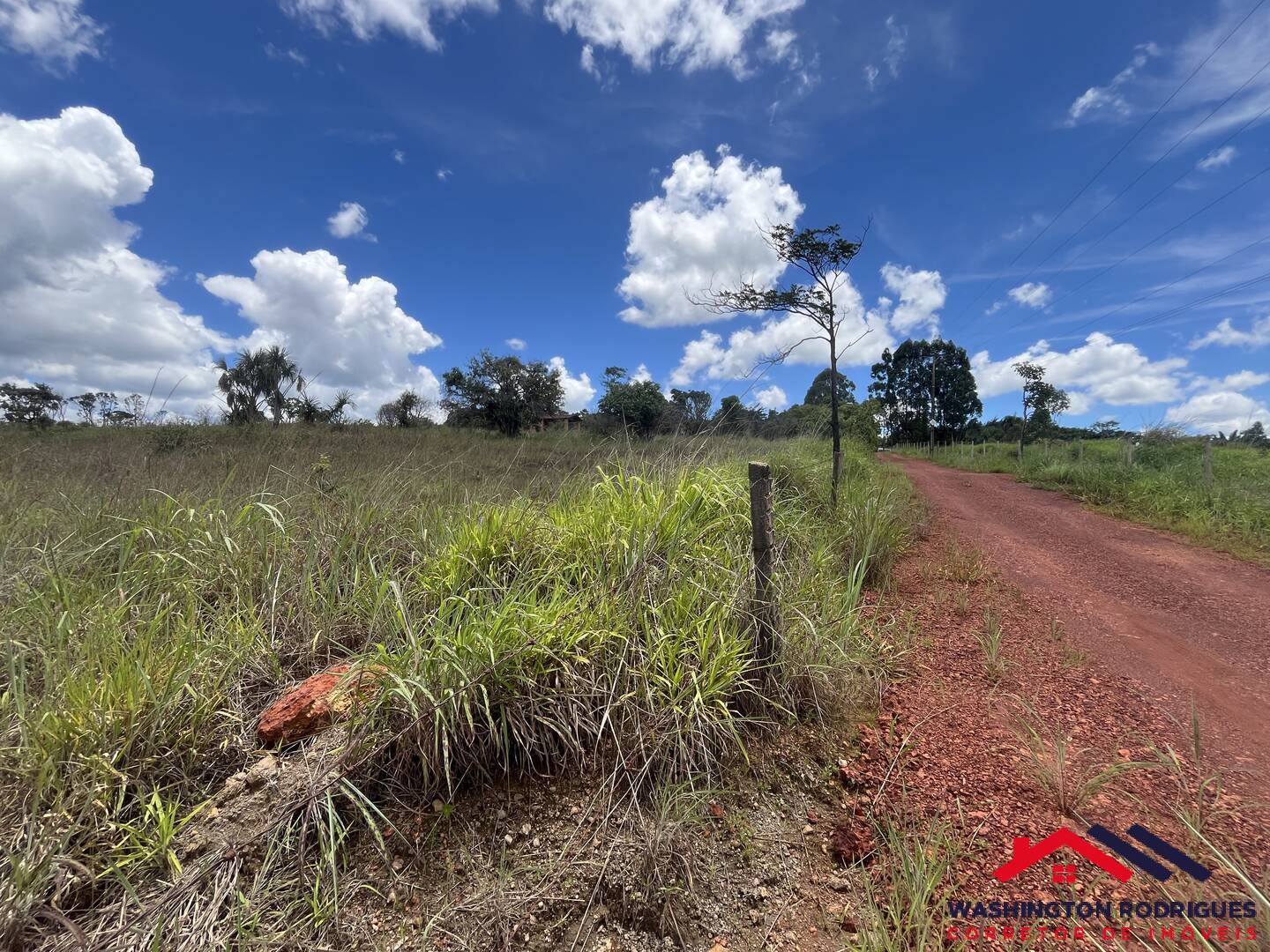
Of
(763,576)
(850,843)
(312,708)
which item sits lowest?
(850,843)

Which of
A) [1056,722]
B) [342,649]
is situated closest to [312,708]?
[342,649]

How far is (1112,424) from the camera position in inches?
615

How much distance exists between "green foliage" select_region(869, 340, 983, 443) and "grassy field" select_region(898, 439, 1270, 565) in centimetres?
3339

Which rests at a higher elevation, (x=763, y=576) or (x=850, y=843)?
(x=763, y=576)

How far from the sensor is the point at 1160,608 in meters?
3.77

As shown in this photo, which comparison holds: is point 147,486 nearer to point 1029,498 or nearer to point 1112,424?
point 1029,498

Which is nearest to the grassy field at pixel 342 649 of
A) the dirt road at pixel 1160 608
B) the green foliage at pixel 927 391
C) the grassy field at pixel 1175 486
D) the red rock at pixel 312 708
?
the red rock at pixel 312 708

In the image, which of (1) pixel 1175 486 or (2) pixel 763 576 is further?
(1) pixel 1175 486

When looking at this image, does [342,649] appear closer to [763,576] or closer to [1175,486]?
[763,576]

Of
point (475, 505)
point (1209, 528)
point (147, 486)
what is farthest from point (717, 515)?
point (1209, 528)

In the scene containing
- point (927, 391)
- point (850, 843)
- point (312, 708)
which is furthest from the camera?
point (927, 391)

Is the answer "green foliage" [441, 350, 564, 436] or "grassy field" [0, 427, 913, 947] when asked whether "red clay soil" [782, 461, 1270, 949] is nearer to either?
"grassy field" [0, 427, 913, 947]

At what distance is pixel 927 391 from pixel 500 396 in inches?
1654

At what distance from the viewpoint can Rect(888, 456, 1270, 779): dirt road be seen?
2418 millimetres
